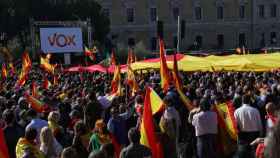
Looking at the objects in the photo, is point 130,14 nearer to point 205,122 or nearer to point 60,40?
point 60,40

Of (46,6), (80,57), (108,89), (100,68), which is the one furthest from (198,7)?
(108,89)

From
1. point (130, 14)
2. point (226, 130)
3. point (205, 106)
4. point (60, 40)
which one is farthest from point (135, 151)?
point (130, 14)

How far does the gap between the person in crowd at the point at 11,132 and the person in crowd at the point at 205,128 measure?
287cm

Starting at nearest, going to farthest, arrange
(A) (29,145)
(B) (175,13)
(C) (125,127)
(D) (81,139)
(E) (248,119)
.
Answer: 1. (A) (29,145)
2. (D) (81,139)
3. (C) (125,127)
4. (E) (248,119)
5. (B) (175,13)

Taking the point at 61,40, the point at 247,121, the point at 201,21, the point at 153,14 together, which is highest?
the point at 153,14

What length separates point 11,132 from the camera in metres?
8.53

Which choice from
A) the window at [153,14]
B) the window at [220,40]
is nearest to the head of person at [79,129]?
the window at [153,14]

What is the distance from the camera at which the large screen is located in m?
35.5

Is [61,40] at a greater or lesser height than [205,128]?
greater

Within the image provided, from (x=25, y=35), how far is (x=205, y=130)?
49.2 m

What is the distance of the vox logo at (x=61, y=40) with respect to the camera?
117 feet

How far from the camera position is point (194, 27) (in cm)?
7812

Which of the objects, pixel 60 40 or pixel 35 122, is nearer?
pixel 35 122

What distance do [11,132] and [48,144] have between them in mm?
1229
